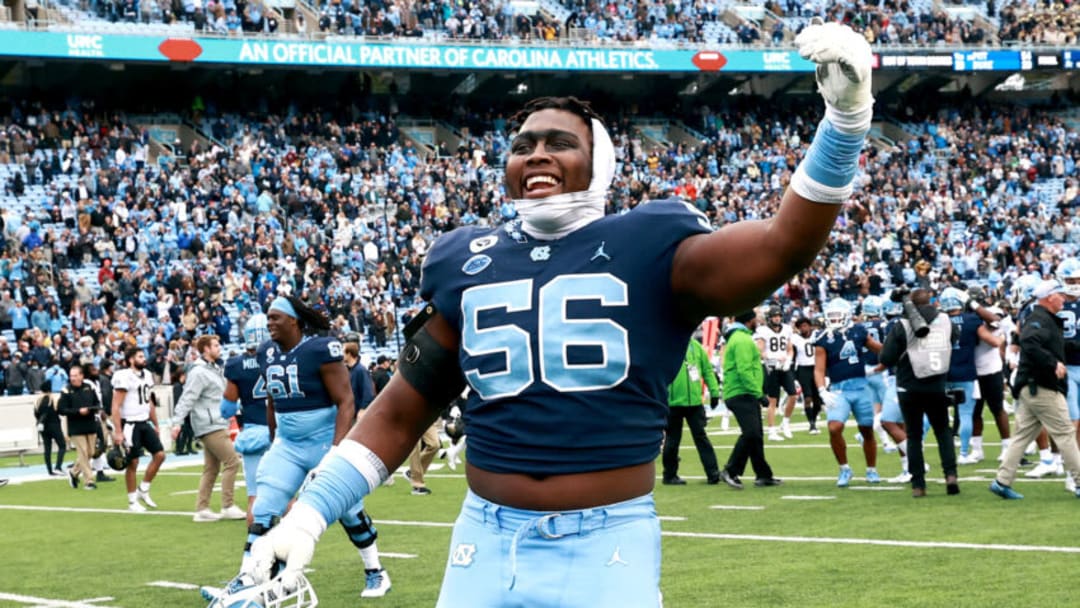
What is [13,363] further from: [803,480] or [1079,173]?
[1079,173]

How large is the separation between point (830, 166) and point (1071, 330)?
10814 millimetres

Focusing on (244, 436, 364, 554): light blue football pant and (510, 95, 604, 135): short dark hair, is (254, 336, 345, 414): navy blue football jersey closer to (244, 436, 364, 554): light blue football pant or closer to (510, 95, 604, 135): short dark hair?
(244, 436, 364, 554): light blue football pant

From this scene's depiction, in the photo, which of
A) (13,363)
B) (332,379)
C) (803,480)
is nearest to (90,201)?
(13,363)

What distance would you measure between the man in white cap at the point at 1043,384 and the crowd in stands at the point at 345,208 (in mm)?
11967

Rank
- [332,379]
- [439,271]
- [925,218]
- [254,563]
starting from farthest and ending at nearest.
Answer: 1. [925,218]
2. [332,379]
3. [439,271]
4. [254,563]

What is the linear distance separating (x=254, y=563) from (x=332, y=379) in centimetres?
629

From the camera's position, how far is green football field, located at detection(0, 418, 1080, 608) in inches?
328

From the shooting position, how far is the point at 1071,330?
42.3 ft

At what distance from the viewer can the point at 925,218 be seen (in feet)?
129

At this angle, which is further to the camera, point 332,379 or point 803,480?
point 803,480

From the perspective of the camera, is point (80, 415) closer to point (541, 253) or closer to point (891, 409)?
point (891, 409)

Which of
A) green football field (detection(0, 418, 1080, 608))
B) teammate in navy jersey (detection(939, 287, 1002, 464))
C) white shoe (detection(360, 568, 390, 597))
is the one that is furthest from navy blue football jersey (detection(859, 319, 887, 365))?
white shoe (detection(360, 568, 390, 597))

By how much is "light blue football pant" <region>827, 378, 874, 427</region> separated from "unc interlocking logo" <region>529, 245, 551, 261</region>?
10.6 m

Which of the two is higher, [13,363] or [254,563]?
[254,563]
